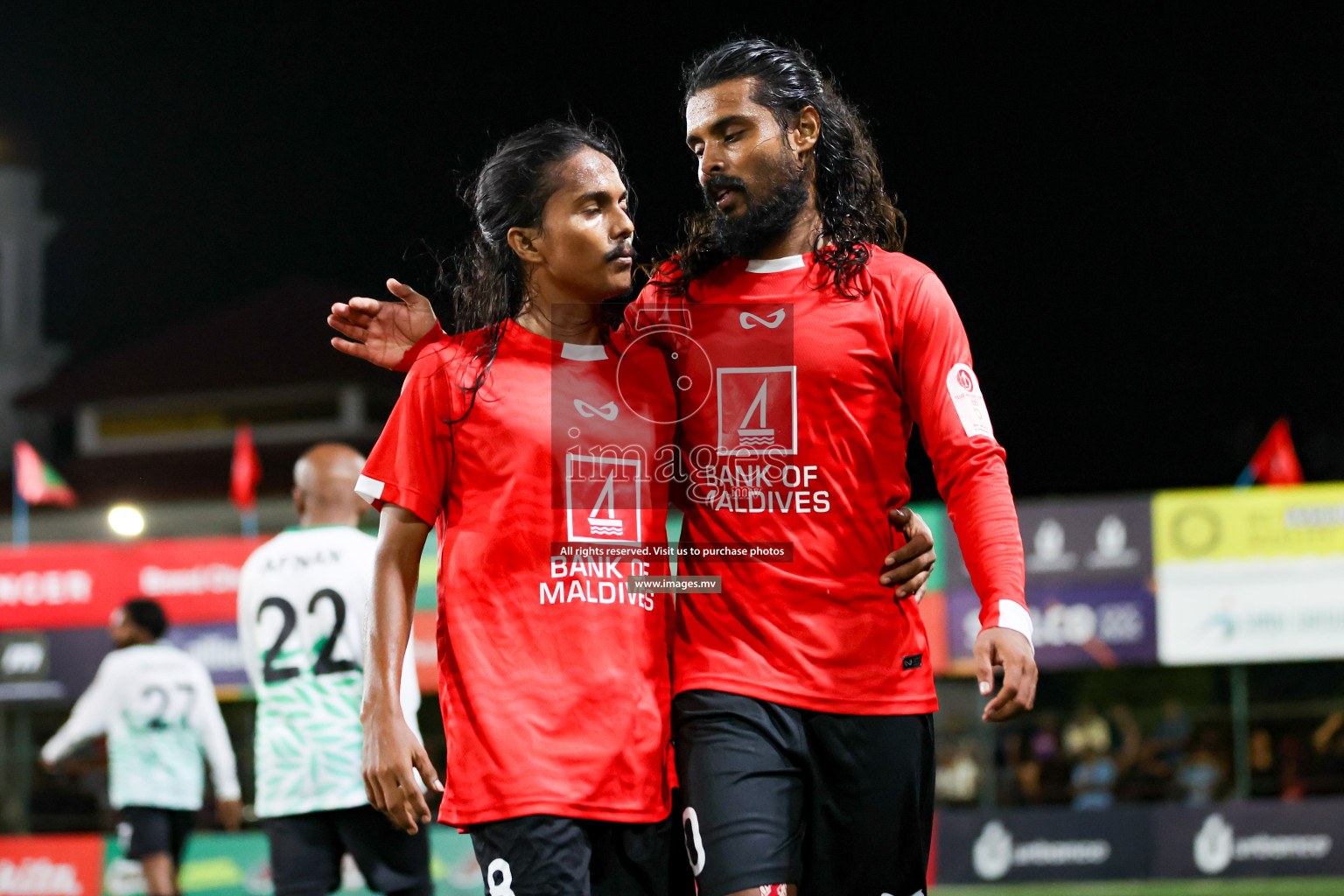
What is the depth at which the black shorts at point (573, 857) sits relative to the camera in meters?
2.53

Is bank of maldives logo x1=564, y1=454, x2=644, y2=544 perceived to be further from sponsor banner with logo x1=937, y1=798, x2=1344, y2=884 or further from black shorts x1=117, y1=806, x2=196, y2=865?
sponsor banner with logo x1=937, y1=798, x2=1344, y2=884

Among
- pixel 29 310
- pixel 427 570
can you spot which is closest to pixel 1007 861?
pixel 427 570

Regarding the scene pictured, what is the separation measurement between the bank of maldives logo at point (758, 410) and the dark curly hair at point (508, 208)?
0.35 m

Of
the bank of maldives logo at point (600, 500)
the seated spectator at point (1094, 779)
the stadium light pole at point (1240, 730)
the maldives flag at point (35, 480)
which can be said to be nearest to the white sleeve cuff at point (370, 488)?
the bank of maldives logo at point (600, 500)

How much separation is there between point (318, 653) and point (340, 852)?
69 centimetres

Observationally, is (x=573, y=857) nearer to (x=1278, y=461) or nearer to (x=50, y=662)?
(x=50, y=662)

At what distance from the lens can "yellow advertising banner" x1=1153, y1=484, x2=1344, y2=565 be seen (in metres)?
11.8

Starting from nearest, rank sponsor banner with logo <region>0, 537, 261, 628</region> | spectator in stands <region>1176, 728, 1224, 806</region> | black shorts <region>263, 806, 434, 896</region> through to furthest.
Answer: black shorts <region>263, 806, 434, 896</region>
sponsor banner with logo <region>0, 537, 261, 628</region>
spectator in stands <region>1176, 728, 1224, 806</region>

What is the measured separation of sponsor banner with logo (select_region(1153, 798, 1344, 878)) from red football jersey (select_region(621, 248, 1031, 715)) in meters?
10.2

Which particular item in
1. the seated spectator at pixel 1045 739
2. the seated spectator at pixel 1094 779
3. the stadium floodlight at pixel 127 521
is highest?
the stadium floodlight at pixel 127 521

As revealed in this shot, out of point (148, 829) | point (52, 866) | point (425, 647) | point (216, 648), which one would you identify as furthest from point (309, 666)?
point (216, 648)

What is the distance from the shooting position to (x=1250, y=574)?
39.1 feet

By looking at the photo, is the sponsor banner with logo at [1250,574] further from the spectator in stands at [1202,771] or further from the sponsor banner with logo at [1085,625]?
the spectator in stands at [1202,771]

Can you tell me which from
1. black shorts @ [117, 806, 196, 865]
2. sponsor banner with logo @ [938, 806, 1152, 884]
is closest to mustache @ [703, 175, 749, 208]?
black shorts @ [117, 806, 196, 865]
